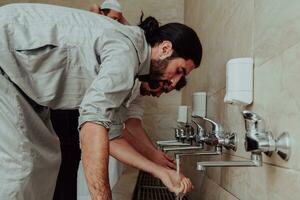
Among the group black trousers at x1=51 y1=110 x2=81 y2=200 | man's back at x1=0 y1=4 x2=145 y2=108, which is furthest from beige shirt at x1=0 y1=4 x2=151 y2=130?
black trousers at x1=51 y1=110 x2=81 y2=200

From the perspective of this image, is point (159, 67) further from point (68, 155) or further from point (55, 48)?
point (68, 155)

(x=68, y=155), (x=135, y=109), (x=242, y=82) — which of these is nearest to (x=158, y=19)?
(x=135, y=109)

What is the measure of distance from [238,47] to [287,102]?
0.34m

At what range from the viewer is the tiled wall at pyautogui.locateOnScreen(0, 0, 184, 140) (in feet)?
6.85

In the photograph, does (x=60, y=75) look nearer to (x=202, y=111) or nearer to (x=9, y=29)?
(x=9, y=29)

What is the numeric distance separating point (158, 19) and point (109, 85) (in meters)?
1.49

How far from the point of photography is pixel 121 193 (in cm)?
108

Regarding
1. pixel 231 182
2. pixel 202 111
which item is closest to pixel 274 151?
pixel 231 182

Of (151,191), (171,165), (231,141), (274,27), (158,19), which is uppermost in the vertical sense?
(158,19)

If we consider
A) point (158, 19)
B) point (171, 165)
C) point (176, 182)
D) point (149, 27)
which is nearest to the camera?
point (176, 182)

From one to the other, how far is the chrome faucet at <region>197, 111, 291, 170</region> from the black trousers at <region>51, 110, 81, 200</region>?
94cm

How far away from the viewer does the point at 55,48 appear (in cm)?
90

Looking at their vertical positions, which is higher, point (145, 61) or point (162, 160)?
point (145, 61)

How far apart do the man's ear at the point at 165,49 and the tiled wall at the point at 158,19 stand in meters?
1.09
